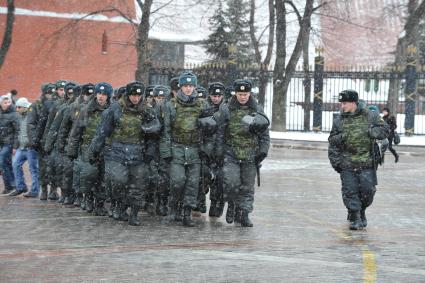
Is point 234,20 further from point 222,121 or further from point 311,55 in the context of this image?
point 222,121

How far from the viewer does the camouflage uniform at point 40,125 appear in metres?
14.7

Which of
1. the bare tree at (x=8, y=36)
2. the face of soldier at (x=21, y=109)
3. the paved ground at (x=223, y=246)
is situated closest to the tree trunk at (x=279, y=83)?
the bare tree at (x=8, y=36)

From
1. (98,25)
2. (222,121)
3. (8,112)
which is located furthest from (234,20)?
(222,121)

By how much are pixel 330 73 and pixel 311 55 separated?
2813 centimetres

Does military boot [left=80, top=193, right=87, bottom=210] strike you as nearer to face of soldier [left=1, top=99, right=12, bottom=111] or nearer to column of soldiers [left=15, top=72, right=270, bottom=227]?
column of soldiers [left=15, top=72, right=270, bottom=227]

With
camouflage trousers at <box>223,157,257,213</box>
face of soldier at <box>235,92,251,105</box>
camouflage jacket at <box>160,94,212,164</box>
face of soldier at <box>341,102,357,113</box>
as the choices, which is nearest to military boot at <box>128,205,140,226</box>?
camouflage jacket at <box>160,94,212,164</box>

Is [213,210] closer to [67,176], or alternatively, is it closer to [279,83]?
[67,176]

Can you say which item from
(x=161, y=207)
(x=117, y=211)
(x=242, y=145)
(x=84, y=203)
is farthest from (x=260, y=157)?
(x=84, y=203)

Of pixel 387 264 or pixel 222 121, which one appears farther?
pixel 222 121

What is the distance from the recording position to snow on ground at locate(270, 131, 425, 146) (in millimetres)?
33344

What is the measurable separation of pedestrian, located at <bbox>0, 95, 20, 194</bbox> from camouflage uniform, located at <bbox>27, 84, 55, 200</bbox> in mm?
546

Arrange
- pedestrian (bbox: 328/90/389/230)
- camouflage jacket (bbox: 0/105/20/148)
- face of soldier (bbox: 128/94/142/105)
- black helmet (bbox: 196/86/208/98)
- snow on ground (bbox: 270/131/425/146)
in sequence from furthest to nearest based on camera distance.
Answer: snow on ground (bbox: 270/131/425/146)
camouflage jacket (bbox: 0/105/20/148)
black helmet (bbox: 196/86/208/98)
face of soldier (bbox: 128/94/142/105)
pedestrian (bbox: 328/90/389/230)

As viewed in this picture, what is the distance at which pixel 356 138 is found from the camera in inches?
461

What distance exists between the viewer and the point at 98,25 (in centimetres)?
4884
